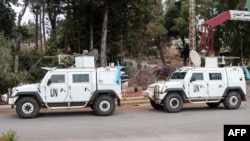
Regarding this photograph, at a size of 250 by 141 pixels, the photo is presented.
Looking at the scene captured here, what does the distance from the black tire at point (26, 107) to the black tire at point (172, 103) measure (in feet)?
17.7

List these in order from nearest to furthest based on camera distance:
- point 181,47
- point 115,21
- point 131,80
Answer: point 131,80
point 115,21
point 181,47

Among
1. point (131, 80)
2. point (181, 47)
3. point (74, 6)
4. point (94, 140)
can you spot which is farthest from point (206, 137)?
point (181, 47)

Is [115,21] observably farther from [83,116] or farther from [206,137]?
[206,137]

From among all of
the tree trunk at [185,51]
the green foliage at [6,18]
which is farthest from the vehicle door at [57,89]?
the tree trunk at [185,51]

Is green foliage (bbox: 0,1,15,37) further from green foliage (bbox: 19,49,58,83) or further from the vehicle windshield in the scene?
the vehicle windshield

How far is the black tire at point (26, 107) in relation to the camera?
51.6 feet

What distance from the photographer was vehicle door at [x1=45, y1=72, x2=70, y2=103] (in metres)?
16.1

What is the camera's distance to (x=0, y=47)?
19.6 m

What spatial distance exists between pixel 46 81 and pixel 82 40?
532 inches

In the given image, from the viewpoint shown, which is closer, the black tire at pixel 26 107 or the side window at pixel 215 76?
the black tire at pixel 26 107

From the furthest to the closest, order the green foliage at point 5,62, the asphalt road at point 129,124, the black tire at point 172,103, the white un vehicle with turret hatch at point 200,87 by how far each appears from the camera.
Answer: the green foliage at point 5,62 → the white un vehicle with turret hatch at point 200,87 → the black tire at point 172,103 → the asphalt road at point 129,124

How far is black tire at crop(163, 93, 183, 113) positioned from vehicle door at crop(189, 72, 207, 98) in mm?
669

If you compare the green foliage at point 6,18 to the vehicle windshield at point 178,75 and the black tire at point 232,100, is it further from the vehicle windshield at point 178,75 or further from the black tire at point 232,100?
the black tire at point 232,100

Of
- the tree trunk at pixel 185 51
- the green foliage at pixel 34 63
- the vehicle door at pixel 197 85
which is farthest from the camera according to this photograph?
the tree trunk at pixel 185 51
